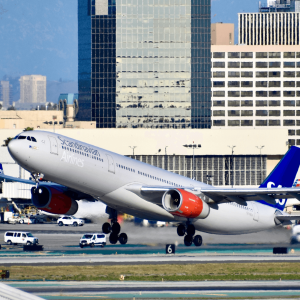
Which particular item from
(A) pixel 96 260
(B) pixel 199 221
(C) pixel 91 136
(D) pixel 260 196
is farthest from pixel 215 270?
(C) pixel 91 136

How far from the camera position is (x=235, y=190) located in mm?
54625

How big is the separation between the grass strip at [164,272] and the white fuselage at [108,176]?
4.12m

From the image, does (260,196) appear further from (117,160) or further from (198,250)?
(198,250)

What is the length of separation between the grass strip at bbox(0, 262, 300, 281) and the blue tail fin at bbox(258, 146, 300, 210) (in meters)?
8.87

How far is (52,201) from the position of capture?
54.3m

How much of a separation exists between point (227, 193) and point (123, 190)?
904 centimetres

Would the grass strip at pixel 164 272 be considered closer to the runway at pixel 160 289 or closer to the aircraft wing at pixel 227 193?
the runway at pixel 160 289

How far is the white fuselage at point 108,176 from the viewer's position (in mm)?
46156

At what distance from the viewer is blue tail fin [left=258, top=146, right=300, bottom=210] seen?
67.0 meters

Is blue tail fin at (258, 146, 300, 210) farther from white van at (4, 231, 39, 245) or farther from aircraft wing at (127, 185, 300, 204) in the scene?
white van at (4, 231, 39, 245)

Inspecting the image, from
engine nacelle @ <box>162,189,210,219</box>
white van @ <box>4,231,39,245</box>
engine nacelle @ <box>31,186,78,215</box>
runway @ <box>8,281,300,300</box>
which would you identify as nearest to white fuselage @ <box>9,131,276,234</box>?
engine nacelle @ <box>162,189,210,219</box>

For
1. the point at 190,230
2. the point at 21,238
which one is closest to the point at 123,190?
the point at 190,230

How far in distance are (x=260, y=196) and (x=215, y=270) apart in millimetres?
8200

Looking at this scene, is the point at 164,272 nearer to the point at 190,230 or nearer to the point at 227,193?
the point at 190,230
